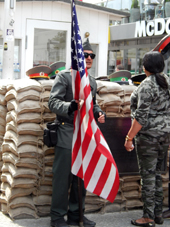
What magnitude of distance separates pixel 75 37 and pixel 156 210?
85.8 inches

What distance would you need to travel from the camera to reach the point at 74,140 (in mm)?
4305

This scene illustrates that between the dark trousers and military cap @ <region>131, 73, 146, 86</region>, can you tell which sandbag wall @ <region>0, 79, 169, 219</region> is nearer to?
the dark trousers

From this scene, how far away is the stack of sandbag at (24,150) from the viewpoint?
193 inches

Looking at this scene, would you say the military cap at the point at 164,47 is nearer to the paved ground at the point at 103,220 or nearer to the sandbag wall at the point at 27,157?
the sandbag wall at the point at 27,157

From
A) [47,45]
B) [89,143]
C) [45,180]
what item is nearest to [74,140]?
[89,143]

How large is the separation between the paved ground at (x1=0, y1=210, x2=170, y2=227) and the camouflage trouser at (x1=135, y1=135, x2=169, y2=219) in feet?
1.20

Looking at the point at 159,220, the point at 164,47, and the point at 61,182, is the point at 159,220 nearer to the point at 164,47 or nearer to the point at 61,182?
the point at 61,182

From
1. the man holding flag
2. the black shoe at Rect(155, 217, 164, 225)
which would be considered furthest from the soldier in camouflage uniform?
the man holding flag

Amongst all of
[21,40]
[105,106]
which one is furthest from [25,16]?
[105,106]

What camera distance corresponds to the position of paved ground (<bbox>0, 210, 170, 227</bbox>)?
4.77 meters

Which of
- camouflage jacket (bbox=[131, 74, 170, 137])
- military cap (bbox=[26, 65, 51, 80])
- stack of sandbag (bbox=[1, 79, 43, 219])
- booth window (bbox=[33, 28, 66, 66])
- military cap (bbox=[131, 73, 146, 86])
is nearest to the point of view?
camouflage jacket (bbox=[131, 74, 170, 137])

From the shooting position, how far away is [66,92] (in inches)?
183

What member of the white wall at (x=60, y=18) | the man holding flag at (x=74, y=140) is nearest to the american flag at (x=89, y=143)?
the man holding flag at (x=74, y=140)

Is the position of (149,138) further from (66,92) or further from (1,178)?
(1,178)
